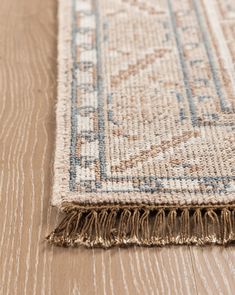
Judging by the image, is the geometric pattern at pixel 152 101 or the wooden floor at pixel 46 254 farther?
the geometric pattern at pixel 152 101

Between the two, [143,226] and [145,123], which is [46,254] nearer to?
[143,226]

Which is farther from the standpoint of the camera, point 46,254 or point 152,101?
point 152,101

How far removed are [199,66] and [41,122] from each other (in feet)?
1.22

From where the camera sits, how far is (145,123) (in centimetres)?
98

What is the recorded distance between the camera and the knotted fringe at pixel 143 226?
2.66 feet

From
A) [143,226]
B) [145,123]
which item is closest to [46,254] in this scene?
[143,226]

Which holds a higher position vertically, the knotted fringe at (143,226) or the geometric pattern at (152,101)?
the geometric pattern at (152,101)

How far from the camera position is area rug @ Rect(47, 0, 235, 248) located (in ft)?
2.71

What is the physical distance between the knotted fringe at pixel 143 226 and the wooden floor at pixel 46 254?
0.01 metres

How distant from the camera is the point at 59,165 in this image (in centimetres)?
90

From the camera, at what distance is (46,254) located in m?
0.80

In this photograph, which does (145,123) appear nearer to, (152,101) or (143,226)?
(152,101)

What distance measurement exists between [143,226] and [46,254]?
0.17 meters

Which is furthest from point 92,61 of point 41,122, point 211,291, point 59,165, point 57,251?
point 211,291
